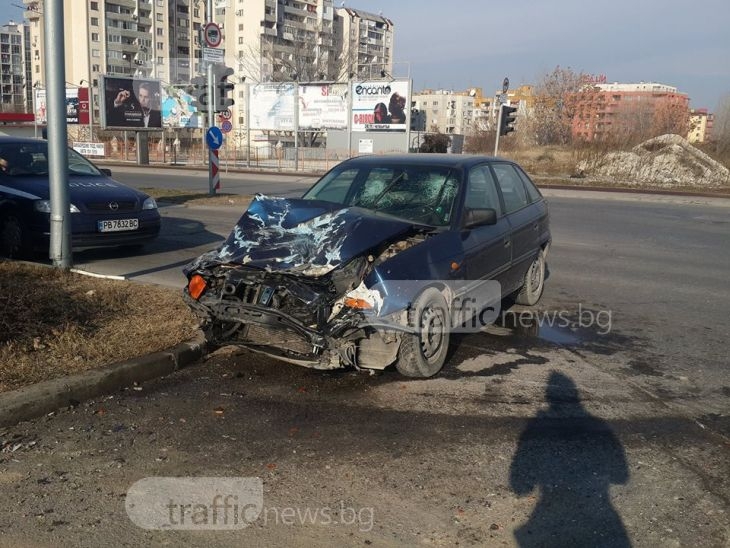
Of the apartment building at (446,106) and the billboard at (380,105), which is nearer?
the billboard at (380,105)

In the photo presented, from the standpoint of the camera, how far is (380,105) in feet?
Result: 125

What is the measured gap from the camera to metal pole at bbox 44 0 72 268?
7.15 meters

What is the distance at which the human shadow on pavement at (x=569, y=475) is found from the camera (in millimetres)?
3113

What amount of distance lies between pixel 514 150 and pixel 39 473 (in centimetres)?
4465

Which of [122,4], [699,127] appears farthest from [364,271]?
[122,4]

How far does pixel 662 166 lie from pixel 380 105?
15764 mm

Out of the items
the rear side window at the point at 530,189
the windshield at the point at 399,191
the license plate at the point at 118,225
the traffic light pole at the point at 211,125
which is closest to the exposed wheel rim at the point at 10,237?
the license plate at the point at 118,225

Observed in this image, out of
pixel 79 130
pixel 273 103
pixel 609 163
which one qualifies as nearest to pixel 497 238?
pixel 609 163

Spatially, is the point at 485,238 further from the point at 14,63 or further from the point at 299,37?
the point at 14,63

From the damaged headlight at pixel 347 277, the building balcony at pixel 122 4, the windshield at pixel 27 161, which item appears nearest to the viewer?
the damaged headlight at pixel 347 277

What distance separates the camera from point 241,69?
100500 mm

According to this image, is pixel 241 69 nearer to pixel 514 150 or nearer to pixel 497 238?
pixel 514 150

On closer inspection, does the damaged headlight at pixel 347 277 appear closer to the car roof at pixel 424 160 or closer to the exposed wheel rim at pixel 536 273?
the car roof at pixel 424 160

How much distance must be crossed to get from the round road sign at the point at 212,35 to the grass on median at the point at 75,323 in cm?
1228
